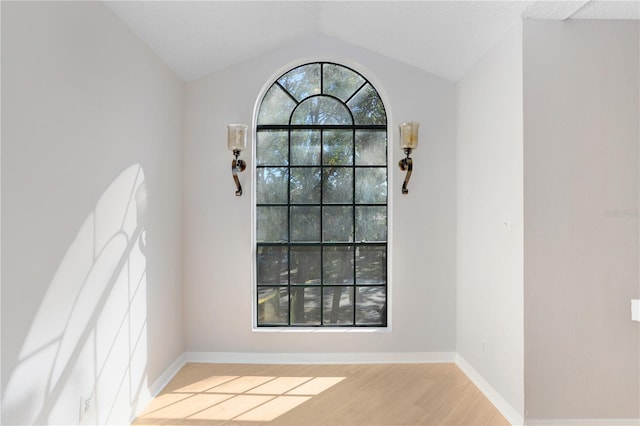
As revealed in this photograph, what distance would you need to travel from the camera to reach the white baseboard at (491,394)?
2177 mm

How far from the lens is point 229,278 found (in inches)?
122

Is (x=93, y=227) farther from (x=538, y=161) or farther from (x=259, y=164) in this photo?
(x=538, y=161)

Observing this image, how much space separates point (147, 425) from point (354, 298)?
5.92 ft

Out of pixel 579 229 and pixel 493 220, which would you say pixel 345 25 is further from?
pixel 579 229

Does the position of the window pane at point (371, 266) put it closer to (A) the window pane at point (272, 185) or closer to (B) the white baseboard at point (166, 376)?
(A) the window pane at point (272, 185)

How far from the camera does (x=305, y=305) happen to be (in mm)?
3215

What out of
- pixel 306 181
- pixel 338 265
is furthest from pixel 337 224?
pixel 306 181

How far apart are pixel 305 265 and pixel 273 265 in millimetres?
290

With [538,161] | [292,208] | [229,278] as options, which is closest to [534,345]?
[538,161]

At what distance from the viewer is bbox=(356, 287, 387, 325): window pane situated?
3.21 m

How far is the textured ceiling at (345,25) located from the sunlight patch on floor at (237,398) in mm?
2463

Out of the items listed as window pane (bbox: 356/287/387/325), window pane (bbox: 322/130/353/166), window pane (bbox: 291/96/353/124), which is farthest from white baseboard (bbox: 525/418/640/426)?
window pane (bbox: 291/96/353/124)

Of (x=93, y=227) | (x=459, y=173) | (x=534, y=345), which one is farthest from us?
(x=459, y=173)

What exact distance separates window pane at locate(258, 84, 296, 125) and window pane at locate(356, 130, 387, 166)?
2.19ft
